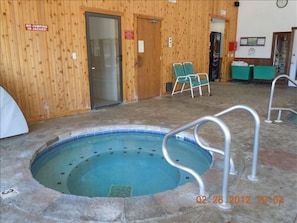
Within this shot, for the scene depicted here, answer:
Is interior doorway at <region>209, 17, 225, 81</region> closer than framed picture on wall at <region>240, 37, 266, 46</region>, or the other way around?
framed picture on wall at <region>240, 37, 266, 46</region>

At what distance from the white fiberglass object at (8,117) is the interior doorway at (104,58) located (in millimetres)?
1897

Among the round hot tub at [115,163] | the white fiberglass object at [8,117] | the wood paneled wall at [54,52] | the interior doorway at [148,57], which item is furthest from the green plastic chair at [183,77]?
the white fiberglass object at [8,117]

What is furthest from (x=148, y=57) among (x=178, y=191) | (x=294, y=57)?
(x=294, y=57)

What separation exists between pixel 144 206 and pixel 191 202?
1.35ft

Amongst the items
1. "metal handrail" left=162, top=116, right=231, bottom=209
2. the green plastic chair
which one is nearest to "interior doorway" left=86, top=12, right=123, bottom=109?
the green plastic chair

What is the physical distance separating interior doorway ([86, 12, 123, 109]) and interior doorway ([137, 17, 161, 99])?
0.64 metres

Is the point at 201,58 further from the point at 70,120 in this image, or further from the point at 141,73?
the point at 70,120

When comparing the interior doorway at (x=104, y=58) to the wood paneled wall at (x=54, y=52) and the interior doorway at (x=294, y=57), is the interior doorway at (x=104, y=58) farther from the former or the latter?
the interior doorway at (x=294, y=57)

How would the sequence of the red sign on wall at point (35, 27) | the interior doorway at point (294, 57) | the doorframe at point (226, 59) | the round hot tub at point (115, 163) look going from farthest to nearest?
the doorframe at point (226, 59) → the interior doorway at point (294, 57) → the red sign on wall at point (35, 27) → the round hot tub at point (115, 163)

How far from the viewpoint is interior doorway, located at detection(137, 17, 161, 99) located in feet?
21.1

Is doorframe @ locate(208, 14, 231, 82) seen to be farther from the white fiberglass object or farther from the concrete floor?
the white fiberglass object

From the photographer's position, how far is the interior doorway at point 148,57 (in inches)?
253

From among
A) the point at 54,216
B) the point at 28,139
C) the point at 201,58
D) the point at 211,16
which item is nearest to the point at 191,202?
the point at 54,216

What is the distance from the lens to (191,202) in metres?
2.22
